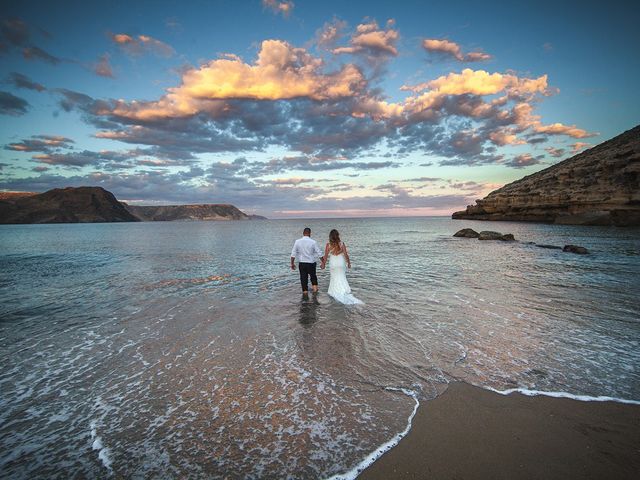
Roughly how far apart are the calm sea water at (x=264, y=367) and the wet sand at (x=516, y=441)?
1.14 feet

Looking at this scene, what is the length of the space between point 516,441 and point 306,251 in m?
8.76

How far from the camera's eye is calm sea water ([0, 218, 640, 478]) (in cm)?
362

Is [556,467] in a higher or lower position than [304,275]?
lower

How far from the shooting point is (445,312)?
29.9 feet

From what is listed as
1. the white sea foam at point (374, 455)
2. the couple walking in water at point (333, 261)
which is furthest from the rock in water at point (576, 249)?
the white sea foam at point (374, 455)

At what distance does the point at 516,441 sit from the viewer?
3549 mm

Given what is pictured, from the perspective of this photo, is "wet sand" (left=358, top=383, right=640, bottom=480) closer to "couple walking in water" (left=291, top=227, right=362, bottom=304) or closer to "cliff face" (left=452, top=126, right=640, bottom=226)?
"couple walking in water" (left=291, top=227, right=362, bottom=304)

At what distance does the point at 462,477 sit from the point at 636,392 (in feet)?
12.8

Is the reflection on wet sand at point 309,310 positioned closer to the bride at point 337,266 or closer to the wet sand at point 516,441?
the bride at point 337,266

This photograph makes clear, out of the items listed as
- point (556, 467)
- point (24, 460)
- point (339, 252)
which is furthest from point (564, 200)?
point (24, 460)

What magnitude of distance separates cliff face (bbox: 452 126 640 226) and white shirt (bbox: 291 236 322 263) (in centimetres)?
6504

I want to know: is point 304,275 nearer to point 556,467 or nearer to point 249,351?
point 249,351

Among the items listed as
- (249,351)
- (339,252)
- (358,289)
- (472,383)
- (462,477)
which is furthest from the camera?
(358,289)

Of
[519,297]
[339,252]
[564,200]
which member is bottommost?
[519,297]
